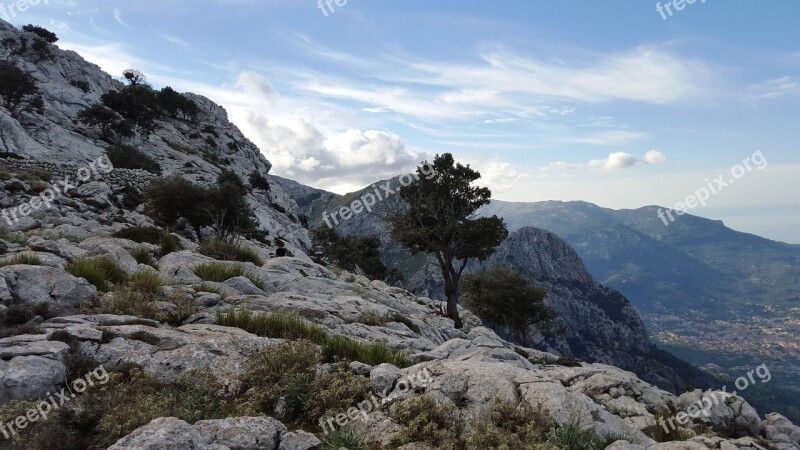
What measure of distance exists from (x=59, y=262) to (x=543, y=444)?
14.8 metres

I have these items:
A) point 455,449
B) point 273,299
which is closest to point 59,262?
point 273,299

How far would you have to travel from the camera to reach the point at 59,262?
13.2 metres

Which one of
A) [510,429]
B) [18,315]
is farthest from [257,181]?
[510,429]

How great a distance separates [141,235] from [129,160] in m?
48.0

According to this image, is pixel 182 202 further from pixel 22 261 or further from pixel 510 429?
pixel 510 429

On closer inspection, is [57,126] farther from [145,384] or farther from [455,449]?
[455,449]

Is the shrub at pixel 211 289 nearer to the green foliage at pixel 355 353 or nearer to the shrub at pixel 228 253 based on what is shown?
the green foliage at pixel 355 353

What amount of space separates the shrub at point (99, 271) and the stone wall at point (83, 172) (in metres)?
41.0

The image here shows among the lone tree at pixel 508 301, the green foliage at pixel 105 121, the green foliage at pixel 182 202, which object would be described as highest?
the green foliage at pixel 105 121

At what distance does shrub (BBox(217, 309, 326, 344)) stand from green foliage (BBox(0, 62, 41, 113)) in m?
79.6

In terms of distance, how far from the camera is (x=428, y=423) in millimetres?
6781

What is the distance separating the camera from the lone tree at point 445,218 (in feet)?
116

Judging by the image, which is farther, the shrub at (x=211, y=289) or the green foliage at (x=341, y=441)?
the shrub at (x=211, y=289)

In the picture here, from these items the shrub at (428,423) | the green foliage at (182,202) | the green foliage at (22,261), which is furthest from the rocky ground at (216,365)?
the green foliage at (182,202)
